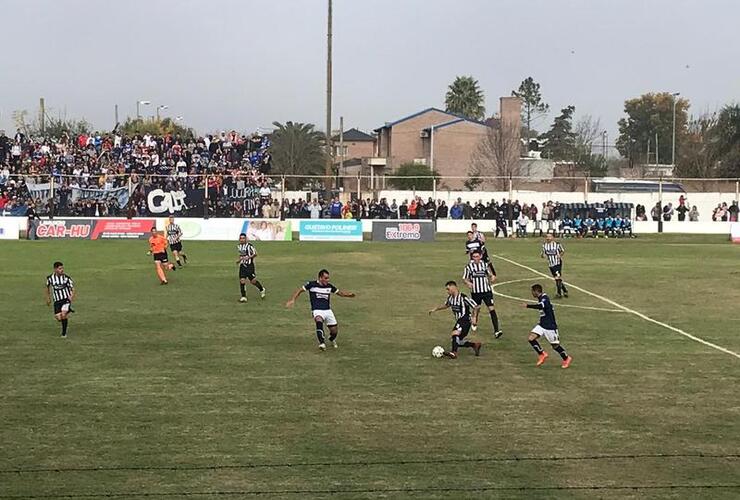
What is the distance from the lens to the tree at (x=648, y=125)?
5344 inches

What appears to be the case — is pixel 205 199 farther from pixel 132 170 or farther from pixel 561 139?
pixel 561 139

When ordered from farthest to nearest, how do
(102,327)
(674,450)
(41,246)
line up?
1. (41,246)
2. (102,327)
3. (674,450)

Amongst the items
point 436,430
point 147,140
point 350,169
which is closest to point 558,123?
point 350,169

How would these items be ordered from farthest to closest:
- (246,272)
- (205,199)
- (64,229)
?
(205,199) < (64,229) < (246,272)

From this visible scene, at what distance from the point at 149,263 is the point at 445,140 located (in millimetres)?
58513

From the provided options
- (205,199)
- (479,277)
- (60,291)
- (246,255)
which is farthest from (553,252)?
(205,199)

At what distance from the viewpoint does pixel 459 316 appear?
18.7 m

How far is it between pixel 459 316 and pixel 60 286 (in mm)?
8624

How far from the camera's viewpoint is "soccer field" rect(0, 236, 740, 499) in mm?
11070

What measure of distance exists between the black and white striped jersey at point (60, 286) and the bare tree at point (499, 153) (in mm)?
64621

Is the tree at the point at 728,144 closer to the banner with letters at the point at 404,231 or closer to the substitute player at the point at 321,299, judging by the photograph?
the banner with letters at the point at 404,231

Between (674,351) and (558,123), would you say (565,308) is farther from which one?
(558,123)

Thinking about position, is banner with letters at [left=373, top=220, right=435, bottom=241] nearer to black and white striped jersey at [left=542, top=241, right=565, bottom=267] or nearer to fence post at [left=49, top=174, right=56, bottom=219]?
fence post at [left=49, top=174, right=56, bottom=219]

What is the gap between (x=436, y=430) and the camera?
43.5 ft
